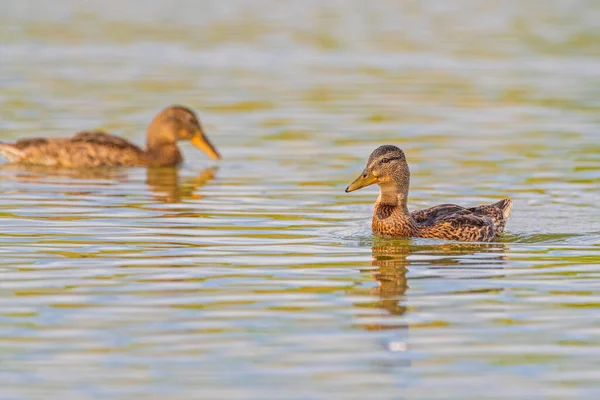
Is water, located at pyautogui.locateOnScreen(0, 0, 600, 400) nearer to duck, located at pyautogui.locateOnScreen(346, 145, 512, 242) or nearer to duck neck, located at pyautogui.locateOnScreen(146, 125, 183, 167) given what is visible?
duck, located at pyautogui.locateOnScreen(346, 145, 512, 242)

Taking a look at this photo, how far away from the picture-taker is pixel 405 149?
20734 millimetres

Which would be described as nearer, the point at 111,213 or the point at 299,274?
the point at 299,274

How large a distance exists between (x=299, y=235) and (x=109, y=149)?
6.54 metres

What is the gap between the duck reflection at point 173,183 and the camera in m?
17.1

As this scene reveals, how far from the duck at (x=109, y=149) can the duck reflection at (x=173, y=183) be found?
301 millimetres

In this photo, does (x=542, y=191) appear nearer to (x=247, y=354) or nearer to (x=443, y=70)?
(x=247, y=354)

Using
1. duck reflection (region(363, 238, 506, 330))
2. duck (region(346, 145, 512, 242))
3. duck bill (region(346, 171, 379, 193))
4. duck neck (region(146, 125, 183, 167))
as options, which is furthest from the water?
duck bill (region(346, 171, 379, 193))

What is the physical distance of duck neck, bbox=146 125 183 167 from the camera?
66.6 feet

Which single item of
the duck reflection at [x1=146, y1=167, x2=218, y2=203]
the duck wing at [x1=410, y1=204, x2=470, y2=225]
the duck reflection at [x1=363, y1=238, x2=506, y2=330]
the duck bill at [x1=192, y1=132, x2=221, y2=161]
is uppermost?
the duck bill at [x1=192, y1=132, x2=221, y2=161]

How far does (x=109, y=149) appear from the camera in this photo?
19.8 m

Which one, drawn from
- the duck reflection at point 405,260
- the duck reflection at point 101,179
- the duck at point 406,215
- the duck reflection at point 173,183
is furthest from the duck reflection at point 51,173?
the duck reflection at point 405,260

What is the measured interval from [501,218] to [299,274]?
312 cm

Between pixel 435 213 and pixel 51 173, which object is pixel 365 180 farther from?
pixel 51 173

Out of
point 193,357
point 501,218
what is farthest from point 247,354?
point 501,218
